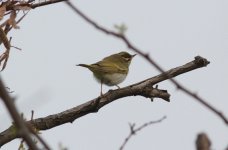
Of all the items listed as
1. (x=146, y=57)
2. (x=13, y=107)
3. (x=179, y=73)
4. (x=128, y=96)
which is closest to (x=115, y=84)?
(x=128, y=96)

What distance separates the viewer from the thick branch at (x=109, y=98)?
12.8 ft

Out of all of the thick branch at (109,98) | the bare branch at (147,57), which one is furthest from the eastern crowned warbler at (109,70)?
the bare branch at (147,57)

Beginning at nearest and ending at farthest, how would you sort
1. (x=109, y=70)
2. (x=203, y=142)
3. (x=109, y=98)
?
(x=203, y=142) < (x=109, y=98) < (x=109, y=70)

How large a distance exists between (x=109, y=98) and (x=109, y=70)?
2.18 metres

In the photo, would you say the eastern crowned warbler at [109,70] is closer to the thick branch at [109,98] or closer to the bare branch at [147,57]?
the thick branch at [109,98]

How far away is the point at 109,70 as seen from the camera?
6.36 m

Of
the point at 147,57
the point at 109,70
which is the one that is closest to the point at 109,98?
the point at 109,70

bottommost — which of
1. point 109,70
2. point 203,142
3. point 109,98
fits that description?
point 109,70

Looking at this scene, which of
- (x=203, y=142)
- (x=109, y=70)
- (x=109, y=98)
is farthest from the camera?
(x=109, y=70)

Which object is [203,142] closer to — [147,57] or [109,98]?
[147,57]

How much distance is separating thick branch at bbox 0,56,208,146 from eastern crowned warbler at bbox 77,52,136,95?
69.0 inches

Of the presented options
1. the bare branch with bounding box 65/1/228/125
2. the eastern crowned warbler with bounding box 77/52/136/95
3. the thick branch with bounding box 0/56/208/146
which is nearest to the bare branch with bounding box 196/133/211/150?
the bare branch with bounding box 65/1/228/125

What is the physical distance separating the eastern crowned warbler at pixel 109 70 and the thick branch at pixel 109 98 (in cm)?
175

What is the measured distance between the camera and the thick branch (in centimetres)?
389
